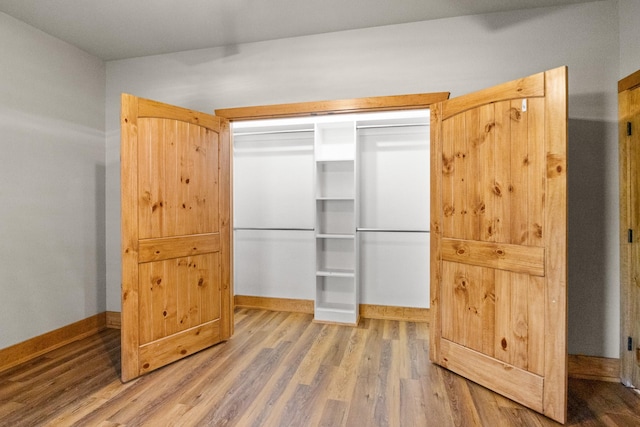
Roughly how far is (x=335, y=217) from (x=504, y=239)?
6.55 ft

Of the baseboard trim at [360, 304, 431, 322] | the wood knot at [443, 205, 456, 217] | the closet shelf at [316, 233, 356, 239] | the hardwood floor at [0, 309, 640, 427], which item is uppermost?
the wood knot at [443, 205, 456, 217]

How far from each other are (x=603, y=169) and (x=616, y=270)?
2.32 feet

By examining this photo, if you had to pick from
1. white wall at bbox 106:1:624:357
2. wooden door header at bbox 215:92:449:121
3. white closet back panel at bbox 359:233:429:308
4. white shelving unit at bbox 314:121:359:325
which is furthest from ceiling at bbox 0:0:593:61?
white closet back panel at bbox 359:233:429:308

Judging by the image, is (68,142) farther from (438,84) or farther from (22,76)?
(438,84)

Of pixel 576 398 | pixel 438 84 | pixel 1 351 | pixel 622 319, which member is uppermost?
pixel 438 84

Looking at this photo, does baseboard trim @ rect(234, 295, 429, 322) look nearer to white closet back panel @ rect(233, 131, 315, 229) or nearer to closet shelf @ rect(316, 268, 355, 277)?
closet shelf @ rect(316, 268, 355, 277)

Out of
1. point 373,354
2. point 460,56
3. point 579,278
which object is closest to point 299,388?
point 373,354

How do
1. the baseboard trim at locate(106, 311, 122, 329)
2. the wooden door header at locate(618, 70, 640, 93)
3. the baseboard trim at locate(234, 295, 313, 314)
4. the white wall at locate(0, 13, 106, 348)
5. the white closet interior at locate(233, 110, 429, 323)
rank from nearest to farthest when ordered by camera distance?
the wooden door header at locate(618, 70, 640, 93) → the white wall at locate(0, 13, 106, 348) → the baseboard trim at locate(106, 311, 122, 329) → the white closet interior at locate(233, 110, 429, 323) → the baseboard trim at locate(234, 295, 313, 314)

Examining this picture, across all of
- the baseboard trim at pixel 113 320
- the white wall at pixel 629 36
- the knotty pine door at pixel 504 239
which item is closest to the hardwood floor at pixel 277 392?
the knotty pine door at pixel 504 239

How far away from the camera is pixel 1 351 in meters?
2.53

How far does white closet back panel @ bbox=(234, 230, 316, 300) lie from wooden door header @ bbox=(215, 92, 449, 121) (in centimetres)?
156

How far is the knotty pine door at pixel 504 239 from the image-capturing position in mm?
1953

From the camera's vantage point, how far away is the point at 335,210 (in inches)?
153

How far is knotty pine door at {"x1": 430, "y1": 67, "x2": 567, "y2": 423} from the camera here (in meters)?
1.95
